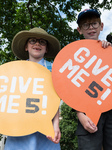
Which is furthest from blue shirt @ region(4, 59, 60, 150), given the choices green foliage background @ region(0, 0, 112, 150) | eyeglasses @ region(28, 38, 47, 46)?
green foliage background @ region(0, 0, 112, 150)

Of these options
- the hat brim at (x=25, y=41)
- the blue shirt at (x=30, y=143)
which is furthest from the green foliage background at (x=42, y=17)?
the blue shirt at (x=30, y=143)

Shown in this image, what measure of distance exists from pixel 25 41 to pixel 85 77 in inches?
28.1

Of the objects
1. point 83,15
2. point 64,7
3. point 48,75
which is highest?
point 64,7

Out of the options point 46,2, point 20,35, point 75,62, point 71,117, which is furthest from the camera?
point 71,117

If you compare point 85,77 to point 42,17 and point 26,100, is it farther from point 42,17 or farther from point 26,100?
point 42,17

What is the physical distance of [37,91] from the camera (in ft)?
3.86

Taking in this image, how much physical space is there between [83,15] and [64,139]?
8.22 m

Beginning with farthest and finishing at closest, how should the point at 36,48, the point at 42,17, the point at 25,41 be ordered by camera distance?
the point at 42,17 < the point at 25,41 < the point at 36,48

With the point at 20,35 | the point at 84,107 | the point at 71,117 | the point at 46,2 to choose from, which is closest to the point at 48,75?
the point at 84,107

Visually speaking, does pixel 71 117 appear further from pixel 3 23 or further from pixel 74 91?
pixel 74 91

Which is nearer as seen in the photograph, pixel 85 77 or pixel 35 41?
pixel 85 77

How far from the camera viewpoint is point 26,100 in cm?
115

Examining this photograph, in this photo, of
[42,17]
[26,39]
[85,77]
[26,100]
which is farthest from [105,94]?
[42,17]

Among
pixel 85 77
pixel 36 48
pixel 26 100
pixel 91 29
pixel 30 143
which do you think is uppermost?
pixel 91 29
